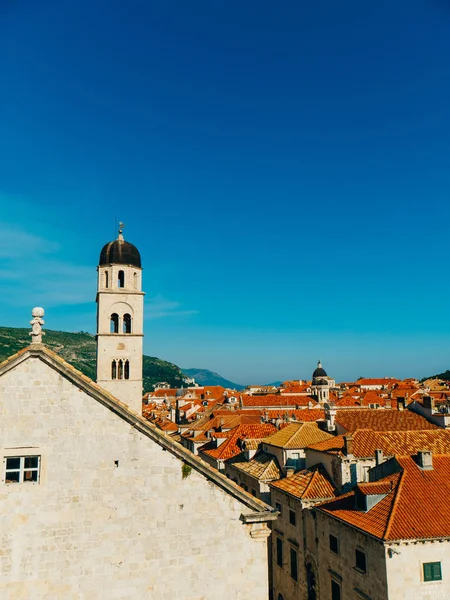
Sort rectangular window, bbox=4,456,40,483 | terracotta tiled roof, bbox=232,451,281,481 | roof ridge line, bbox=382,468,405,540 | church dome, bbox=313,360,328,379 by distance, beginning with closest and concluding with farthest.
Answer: rectangular window, bbox=4,456,40,483 → roof ridge line, bbox=382,468,405,540 → terracotta tiled roof, bbox=232,451,281,481 → church dome, bbox=313,360,328,379

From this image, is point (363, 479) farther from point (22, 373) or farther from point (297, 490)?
point (22, 373)

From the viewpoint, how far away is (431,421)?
4675 centimetres

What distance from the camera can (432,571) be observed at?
2177cm

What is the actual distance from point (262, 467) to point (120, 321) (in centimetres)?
1742

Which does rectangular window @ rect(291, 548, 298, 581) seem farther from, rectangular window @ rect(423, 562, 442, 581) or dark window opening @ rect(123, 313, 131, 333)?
dark window opening @ rect(123, 313, 131, 333)

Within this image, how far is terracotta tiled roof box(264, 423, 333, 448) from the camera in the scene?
37.9m

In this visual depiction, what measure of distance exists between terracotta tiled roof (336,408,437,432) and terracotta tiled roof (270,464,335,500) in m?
8.98

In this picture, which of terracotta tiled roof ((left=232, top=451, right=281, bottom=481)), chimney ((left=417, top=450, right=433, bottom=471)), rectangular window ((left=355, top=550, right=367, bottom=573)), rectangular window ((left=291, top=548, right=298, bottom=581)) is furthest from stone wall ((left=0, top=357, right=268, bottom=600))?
terracotta tiled roof ((left=232, top=451, right=281, bottom=481))

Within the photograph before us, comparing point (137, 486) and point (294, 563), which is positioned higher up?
point (137, 486)

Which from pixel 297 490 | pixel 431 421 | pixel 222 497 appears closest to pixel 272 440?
pixel 297 490

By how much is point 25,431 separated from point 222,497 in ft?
14.3

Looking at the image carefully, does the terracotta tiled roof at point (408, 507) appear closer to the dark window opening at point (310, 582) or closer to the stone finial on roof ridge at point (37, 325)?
the dark window opening at point (310, 582)

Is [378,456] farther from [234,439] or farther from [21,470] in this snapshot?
[21,470]

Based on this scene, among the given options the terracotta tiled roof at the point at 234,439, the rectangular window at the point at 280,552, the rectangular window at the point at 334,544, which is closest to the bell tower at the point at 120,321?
the terracotta tiled roof at the point at 234,439
